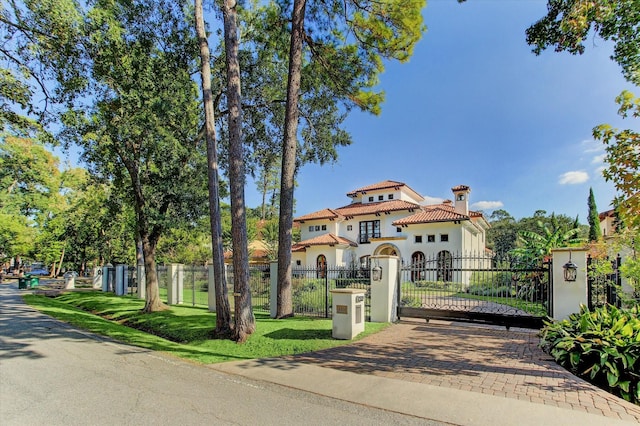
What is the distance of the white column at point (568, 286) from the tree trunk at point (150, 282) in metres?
13.5

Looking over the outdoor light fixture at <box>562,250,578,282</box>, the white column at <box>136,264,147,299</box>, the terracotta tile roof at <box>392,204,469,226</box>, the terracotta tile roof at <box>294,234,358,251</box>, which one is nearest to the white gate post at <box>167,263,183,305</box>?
the white column at <box>136,264,147,299</box>

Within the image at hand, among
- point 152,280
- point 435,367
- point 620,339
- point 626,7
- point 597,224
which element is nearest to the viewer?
point 620,339

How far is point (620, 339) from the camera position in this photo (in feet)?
19.1

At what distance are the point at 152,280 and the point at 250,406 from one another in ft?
37.4

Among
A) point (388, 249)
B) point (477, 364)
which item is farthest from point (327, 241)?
point (477, 364)

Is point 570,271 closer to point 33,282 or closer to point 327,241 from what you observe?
point 327,241

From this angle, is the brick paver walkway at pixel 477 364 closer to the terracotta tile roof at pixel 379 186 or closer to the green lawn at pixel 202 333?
A: the green lawn at pixel 202 333

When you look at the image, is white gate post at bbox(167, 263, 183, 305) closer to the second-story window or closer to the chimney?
the second-story window

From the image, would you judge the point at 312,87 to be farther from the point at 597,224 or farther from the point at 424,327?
the point at 597,224

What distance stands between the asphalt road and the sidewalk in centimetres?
40

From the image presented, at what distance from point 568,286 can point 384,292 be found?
4644 millimetres

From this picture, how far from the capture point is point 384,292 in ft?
35.0

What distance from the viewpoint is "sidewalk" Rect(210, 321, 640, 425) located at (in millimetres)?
4438

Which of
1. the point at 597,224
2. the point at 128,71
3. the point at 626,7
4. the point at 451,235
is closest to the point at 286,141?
the point at 128,71
